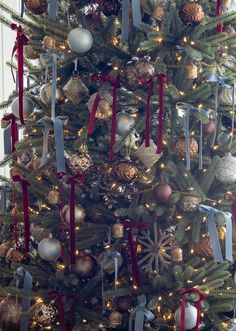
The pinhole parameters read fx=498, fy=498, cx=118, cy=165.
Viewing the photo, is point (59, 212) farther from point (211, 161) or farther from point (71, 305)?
point (211, 161)

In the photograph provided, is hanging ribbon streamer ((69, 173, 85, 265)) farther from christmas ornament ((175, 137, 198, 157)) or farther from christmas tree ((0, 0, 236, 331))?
christmas ornament ((175, 137, 198, 157))

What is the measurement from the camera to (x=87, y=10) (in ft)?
5.64

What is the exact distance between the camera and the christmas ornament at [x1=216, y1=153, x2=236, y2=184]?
153 cm

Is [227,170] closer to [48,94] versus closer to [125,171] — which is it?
[125,171]

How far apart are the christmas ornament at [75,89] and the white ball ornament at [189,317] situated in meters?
0.72

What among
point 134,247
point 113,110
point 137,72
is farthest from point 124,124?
point 134,247

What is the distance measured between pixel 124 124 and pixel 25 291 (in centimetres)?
59

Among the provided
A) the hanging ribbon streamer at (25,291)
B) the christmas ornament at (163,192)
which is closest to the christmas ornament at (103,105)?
the christmas ornament at (163,192)

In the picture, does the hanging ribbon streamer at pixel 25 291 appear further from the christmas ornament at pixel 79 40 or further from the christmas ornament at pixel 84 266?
the christmas ornament at pixel 79 40

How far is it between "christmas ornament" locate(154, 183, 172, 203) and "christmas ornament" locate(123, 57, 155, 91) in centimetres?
33

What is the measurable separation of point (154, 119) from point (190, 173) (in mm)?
225

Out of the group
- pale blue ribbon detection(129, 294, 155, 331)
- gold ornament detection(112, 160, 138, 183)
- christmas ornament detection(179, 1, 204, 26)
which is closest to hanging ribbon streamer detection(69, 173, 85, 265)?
gold ornament detection(112, 160, 138, 183)

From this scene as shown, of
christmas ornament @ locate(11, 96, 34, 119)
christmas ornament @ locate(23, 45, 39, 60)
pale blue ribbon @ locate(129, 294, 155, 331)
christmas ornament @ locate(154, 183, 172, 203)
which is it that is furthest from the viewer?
christmas ornament @ locate(23, 45, 39, 60)

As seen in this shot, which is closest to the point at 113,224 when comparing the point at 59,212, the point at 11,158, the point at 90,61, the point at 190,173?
the point at 59,212
